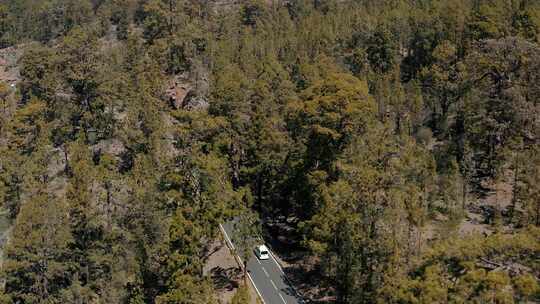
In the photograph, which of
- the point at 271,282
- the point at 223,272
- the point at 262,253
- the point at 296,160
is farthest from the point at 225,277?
the point at 296,160

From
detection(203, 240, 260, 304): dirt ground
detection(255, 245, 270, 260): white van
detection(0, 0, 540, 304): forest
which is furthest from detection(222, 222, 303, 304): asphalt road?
detection(0, 0, 540, 304): forest

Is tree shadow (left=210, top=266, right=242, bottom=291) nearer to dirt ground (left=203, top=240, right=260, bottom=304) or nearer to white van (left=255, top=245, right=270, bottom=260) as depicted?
dirt ground (left=203, top=240, right=260, bottom=304)

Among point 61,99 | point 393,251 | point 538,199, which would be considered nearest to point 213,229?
point 393,251

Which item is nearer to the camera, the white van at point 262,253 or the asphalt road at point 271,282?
the asphalt road at point 271,282

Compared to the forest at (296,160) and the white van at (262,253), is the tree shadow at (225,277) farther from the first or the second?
the white van at (262,253)

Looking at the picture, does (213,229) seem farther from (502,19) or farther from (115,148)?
(502,19)

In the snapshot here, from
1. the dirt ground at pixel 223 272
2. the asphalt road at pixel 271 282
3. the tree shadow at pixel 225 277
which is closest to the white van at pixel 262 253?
the asphalt road at pixel 271 282
